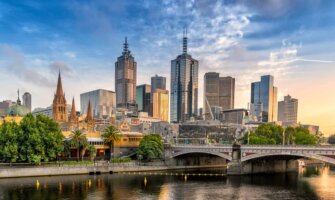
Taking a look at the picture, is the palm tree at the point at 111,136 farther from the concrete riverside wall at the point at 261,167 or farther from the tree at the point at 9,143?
the concrete riverside wall at the point at 261,167

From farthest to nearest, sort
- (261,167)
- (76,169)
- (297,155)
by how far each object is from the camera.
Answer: (261,167) < (76,169) < (297,155)

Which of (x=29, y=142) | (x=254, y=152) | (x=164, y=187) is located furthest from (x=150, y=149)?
(x=29, y=142)

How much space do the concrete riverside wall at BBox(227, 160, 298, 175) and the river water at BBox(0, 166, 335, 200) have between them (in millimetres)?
4723

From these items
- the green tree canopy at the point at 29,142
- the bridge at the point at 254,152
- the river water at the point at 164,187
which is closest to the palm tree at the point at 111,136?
the bridge at the point at 254,152

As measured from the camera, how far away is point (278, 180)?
110m

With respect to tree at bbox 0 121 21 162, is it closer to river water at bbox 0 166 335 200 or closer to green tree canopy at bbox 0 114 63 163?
green tree canopy at bbox 0 114 63 163

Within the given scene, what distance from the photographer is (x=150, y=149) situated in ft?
412

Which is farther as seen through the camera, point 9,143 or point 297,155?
point 297,155

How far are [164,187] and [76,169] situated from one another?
1368 inches

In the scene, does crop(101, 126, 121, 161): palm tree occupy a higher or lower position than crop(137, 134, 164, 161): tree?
higher

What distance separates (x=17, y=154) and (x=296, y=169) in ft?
365

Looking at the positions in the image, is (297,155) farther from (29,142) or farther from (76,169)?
(29,142)

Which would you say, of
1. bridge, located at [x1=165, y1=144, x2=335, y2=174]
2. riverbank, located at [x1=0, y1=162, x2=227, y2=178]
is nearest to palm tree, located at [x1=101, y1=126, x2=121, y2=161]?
riverbank, located at [x1=0, y1=162, x2=227, y2=178]

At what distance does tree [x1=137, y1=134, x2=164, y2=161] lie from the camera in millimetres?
125125
